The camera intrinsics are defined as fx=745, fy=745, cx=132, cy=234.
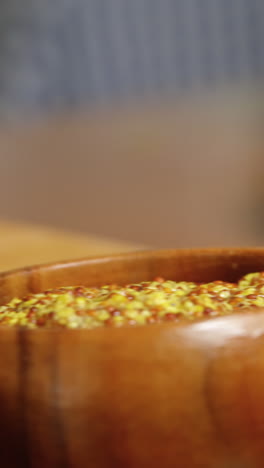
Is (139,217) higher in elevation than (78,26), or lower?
lower

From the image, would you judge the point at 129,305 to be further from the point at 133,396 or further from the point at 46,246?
the point at 46,246

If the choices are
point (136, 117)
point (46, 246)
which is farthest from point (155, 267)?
point (136, 117)

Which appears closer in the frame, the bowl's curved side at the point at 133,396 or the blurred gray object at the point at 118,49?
the bowl's curved side at the point at 133,396

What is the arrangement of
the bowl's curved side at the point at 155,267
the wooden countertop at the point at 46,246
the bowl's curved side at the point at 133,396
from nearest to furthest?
the bowl's curved side at the point at 133,396
the bowl's curved side at the point at 155,267
the wooden countertop at the point at 46,246

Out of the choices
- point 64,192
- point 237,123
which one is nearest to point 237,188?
point 237,123

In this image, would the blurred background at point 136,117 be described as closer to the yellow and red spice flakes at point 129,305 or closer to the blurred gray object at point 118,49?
the blurred gray object at point 118,49

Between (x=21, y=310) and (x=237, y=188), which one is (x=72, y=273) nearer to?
(x=21, y=310)

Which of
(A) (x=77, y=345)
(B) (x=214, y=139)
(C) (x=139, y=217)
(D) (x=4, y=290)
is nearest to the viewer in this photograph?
(A) (x=77, y=345)

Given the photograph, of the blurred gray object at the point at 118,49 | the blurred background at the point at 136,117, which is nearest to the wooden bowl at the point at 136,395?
the blurred background at the point at 136,117
